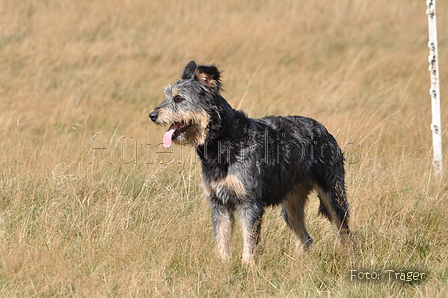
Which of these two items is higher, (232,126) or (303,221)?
(232,126)

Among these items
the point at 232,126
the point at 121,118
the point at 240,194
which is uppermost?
the point at 232,126

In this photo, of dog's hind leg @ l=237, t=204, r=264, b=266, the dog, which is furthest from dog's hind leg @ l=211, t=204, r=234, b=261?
dog's hind leg @ l=237, t=204, r=264, b=266

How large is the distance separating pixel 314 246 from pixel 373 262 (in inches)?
24.5

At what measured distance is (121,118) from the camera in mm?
10375

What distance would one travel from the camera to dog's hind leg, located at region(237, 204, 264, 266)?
5.03 metres

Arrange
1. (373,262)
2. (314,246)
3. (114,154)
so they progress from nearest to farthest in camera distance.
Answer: (373,262)
(314,246)
(114,154)

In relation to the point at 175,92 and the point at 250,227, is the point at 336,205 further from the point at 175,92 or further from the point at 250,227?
the point at 175,92

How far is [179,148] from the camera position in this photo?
7910mm

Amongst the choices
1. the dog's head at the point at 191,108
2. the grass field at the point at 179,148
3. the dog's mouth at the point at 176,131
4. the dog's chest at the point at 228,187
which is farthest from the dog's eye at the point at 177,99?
the grass field at the point at 179,148

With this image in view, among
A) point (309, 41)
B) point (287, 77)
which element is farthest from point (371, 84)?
point (309, 41)

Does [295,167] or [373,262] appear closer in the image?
[373,262]

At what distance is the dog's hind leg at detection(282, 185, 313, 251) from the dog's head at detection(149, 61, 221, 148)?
1.27 m

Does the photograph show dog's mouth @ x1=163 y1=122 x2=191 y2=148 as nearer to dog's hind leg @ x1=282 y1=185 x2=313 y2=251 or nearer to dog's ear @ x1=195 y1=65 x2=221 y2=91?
dog's ear @ x1=195 y1=65 x2=221 y2=91

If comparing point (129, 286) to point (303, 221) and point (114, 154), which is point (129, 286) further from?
point (114, 154)
